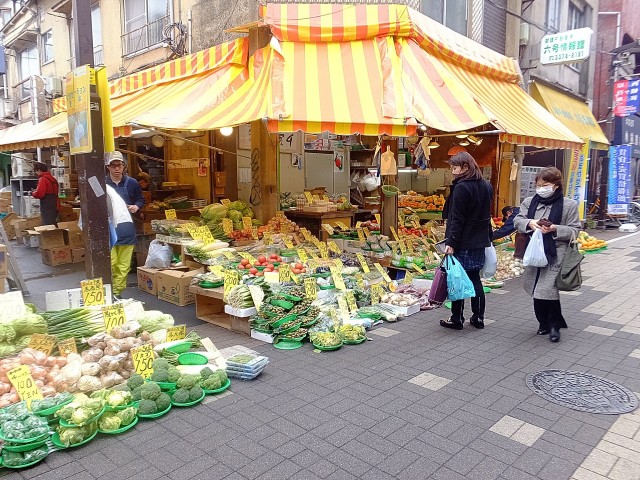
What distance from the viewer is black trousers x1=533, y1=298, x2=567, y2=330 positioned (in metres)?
5.61

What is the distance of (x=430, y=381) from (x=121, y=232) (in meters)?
4.79

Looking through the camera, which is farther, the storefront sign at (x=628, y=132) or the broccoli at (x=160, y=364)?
the storefront sign at (x=628, y=132)

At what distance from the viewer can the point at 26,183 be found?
17.3 meters

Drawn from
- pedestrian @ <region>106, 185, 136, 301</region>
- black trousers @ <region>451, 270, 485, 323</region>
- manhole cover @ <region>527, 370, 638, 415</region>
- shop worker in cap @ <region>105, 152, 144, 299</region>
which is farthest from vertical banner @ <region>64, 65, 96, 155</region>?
manhole cover @ <region>527, 370, 638, 415</region>

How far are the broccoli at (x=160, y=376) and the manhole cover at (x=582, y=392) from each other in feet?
11.2

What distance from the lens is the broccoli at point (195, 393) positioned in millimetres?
3973

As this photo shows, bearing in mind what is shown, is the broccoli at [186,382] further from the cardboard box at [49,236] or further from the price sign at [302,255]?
the cardboard box at [49,236]

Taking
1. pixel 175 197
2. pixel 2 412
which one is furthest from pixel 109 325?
pixel 175 197

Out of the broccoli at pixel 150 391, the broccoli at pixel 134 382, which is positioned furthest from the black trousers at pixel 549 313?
the broccoli at pixel 134 382

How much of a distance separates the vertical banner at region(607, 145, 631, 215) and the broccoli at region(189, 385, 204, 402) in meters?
19.0

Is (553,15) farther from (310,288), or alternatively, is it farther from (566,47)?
(310,288)

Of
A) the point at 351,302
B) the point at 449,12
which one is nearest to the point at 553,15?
the point at 449,12

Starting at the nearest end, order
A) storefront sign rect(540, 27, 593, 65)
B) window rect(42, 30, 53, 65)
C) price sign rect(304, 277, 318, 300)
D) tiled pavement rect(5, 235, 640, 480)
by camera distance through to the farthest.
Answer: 1. tiled pavement rect(5, 235, 640, 480)
2. price sign rect(304, 277, 318, 300)
3. storefront sign rect(540, 27, 593, 65)
4. window rect(42, 30, 53, 65)

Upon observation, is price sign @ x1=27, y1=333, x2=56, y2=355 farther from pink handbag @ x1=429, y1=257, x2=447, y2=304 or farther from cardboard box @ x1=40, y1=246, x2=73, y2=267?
cardboard box @ x1=40, y1=246, x2=73, y2=267
